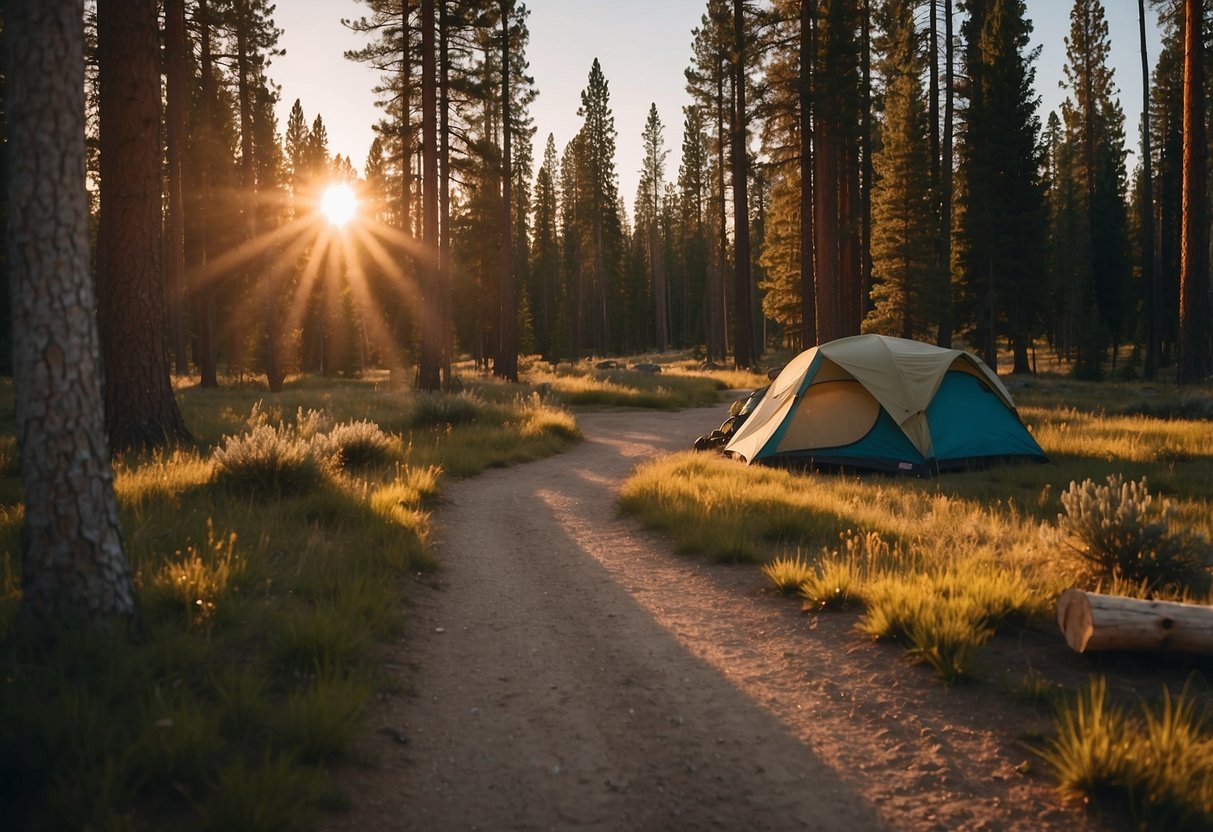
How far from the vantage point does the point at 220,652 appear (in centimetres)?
407

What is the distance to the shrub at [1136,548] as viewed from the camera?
5016 mm

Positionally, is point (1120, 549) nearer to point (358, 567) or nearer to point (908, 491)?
point (908, 491)

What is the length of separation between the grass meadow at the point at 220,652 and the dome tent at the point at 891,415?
5809mm

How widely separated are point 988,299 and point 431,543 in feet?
92.7

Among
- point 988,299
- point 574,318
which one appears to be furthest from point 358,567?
point 574,318

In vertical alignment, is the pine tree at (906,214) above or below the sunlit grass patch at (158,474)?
above

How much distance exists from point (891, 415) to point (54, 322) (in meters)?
9.97

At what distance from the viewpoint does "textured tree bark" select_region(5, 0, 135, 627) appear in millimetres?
3639

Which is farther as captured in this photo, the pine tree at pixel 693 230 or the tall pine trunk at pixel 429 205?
the pine tree at pixel 693 230

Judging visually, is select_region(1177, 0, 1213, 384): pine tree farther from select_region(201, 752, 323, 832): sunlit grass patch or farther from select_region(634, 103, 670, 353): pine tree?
select_region(634, 103, 670, 353): pine tree

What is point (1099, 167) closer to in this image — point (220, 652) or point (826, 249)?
point (826, 249)

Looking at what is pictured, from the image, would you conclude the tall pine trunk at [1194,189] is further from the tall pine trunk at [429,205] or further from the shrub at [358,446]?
the shrub at [358,446]

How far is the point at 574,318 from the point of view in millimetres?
61312

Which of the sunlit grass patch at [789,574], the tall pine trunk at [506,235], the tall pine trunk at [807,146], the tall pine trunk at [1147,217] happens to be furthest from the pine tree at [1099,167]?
the sunlit grass patch at [789,574]
